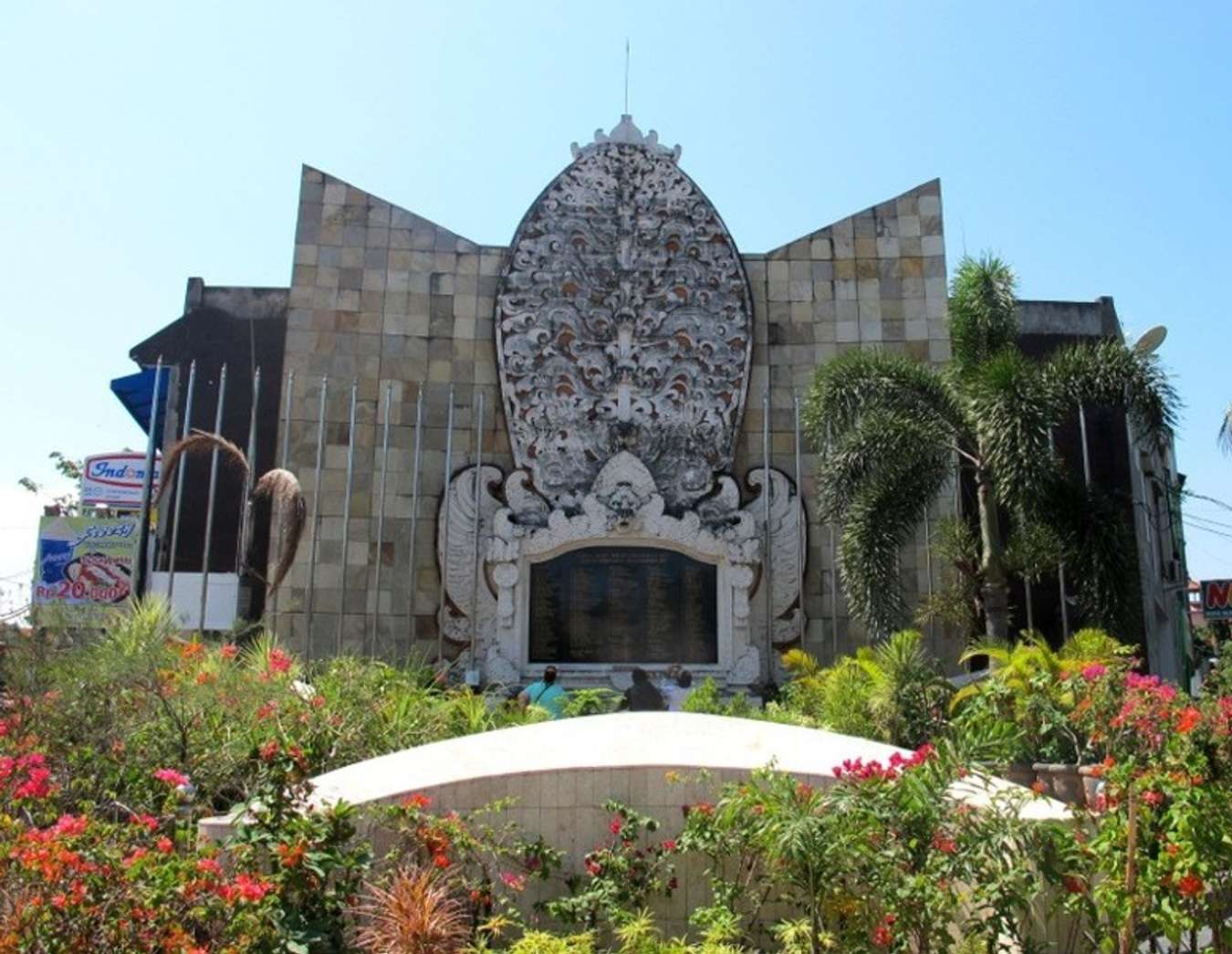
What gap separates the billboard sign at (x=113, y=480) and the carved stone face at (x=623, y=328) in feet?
38.5

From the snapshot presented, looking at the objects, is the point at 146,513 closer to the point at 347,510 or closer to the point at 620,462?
the point at 347,510

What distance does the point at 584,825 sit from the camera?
5.33 meters

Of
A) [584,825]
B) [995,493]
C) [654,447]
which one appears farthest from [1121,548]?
[584,825]

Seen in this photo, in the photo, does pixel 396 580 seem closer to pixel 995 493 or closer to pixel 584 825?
pixel 995 493

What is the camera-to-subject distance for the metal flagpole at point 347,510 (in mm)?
14047

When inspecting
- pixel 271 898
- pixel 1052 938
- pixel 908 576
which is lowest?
pixel 1052 938

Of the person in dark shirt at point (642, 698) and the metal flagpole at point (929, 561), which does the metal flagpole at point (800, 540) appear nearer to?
the metal flagpole at point (929, 561)

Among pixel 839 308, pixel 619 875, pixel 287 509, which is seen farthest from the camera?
pixel 839 308

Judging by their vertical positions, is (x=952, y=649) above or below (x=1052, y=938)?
above

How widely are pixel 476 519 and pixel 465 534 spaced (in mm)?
243

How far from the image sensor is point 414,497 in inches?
567

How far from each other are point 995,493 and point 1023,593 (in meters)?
4.48

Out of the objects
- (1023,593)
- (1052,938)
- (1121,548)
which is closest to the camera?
(1052,938)

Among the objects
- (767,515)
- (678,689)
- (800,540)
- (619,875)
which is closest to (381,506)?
(678,689)
